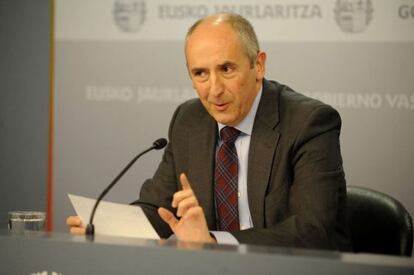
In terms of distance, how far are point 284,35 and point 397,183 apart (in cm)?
104

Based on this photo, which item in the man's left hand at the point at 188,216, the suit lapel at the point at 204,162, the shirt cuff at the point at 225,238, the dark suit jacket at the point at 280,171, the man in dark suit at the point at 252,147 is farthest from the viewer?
the suit lapel at the point at 204,162

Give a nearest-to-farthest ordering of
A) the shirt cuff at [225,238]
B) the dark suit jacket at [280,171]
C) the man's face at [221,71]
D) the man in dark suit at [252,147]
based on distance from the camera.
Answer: the shirt cuff at [225,238] → the dark suit jacket at [280,171] → the man in dark suit at [252,147] → the man's face at [221,71]

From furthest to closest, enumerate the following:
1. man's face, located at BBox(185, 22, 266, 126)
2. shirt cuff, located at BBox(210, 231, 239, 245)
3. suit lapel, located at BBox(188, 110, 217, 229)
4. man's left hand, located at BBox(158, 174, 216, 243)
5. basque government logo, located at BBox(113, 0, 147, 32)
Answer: basque government logo, located at BBox(113, 0, 147, 32), suit lapel, located at BBox(188, 110, 217, 229), man's face, located at BBox(185, 22, 266, 126), shirt cuff, located at BBox(210, 231, 239, 245), man's left hand, located at BBox(158, 174, 216, 243)

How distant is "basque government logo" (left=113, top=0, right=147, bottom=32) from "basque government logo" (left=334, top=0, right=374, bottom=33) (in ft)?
3.79

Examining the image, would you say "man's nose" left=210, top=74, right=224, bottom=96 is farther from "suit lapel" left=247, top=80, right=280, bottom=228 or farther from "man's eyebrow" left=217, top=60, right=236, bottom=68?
"suit lapel" left=247, top=80, right=280, bottom=228

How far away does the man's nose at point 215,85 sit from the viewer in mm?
2594

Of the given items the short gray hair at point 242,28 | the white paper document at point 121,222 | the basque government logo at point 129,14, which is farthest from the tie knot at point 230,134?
the basque government logo at point 129,14

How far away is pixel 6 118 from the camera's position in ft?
14.7

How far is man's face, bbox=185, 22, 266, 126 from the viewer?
8.41ft

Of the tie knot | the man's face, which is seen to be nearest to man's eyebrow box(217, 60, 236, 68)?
the man's face

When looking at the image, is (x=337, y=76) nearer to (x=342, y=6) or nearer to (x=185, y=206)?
(x=342, y=6)

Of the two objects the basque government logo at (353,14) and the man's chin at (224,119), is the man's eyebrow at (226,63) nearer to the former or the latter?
the man's chin at (224,119)

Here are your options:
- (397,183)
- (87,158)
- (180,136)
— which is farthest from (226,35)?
(87,158)

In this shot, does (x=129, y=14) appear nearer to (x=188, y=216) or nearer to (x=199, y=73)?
(x=199, y=73)
